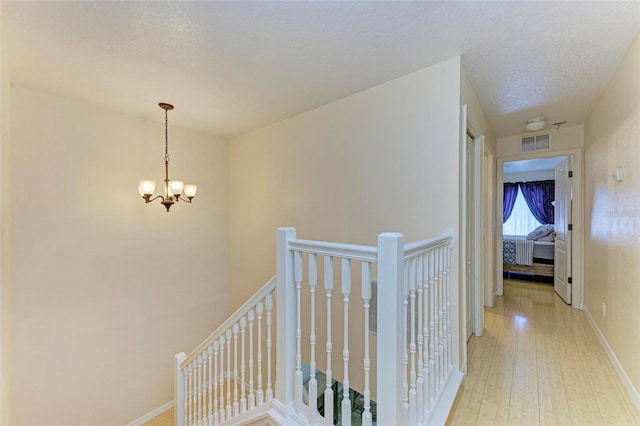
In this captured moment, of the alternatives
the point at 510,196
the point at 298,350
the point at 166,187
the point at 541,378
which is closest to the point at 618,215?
the point at 541,378

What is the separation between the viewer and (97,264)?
9.46 feet

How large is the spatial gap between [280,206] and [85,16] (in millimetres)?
2256

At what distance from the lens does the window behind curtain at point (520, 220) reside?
6.88 metres

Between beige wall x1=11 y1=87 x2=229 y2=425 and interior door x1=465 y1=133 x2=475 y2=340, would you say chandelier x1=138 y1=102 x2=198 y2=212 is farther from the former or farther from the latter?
interior door x1=465 y1=133 x2=475 y2=340

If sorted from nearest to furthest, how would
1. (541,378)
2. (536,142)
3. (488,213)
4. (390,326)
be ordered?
(390,326) < (541,378) < (488,213) < (536,142)

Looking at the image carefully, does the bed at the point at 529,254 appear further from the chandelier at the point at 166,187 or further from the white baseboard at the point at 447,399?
the chandelier at the point at 166,187

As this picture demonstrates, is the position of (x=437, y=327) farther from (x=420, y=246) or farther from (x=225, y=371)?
(x=225, y=371)

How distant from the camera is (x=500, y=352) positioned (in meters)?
2.36

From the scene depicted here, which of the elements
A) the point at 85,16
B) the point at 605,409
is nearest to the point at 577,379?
the point at 605,409

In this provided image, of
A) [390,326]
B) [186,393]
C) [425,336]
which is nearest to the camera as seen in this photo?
[390,326]

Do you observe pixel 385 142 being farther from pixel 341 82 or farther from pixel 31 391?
pixel 31 391

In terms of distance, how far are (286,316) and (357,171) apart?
151cm

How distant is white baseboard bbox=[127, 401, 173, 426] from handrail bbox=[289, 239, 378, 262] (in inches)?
129

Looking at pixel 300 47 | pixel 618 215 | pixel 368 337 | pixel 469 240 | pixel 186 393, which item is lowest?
pixel 186 393
